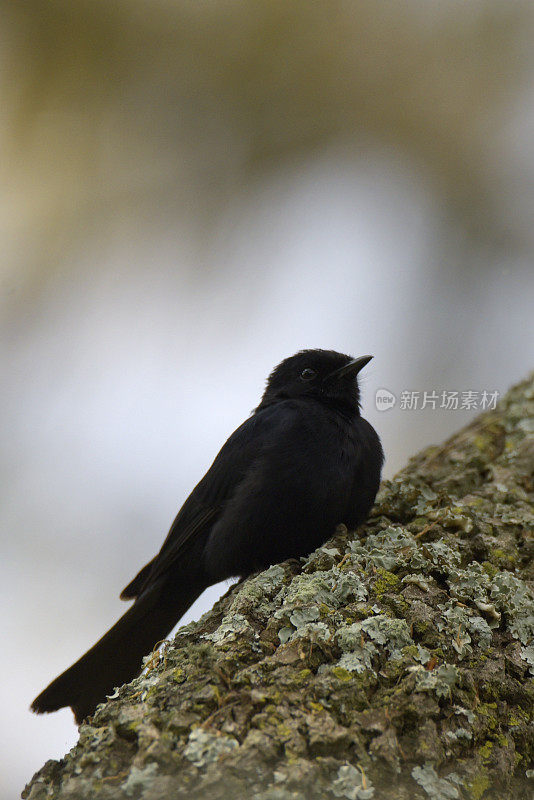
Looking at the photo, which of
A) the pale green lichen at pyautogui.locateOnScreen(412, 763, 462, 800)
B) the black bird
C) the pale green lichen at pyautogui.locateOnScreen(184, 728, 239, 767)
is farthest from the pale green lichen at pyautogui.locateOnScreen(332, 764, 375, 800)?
the black bird

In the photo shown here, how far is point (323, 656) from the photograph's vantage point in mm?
2193

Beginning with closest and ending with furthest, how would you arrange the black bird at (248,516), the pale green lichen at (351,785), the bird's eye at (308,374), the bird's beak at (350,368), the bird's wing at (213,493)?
the pale green lichen at (351,785), the black bird at (248,516), the bird's wing at (213,493), the bird's beak at (350,368), the bird's eye at (308,374)

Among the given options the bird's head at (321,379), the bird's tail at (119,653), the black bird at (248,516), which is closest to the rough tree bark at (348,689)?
the black bird at (248,516)

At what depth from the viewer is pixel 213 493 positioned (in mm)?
3811

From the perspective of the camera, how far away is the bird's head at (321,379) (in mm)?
4148

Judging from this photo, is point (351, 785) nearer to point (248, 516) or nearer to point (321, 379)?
point (248, 516)

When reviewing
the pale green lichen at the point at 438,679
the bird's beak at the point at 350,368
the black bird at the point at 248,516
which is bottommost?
the pale green lichen at the point at 438,679

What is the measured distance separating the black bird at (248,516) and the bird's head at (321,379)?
0.23 ft

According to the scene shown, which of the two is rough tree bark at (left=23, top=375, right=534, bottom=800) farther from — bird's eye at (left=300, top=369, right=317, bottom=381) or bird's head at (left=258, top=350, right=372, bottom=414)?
bird's eye at (left=300, top=369, right=317, bottom=381)

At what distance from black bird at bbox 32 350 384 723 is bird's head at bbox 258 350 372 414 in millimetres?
71

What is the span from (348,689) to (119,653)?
1.62 metres

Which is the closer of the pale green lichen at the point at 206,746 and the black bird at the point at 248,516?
the pale green lichen at the point at 206,746

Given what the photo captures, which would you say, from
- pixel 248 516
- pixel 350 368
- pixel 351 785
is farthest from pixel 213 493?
pixel 351 785

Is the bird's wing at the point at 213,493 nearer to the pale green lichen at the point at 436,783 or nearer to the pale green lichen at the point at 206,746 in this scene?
the pale green lichen at the point at 206,746
